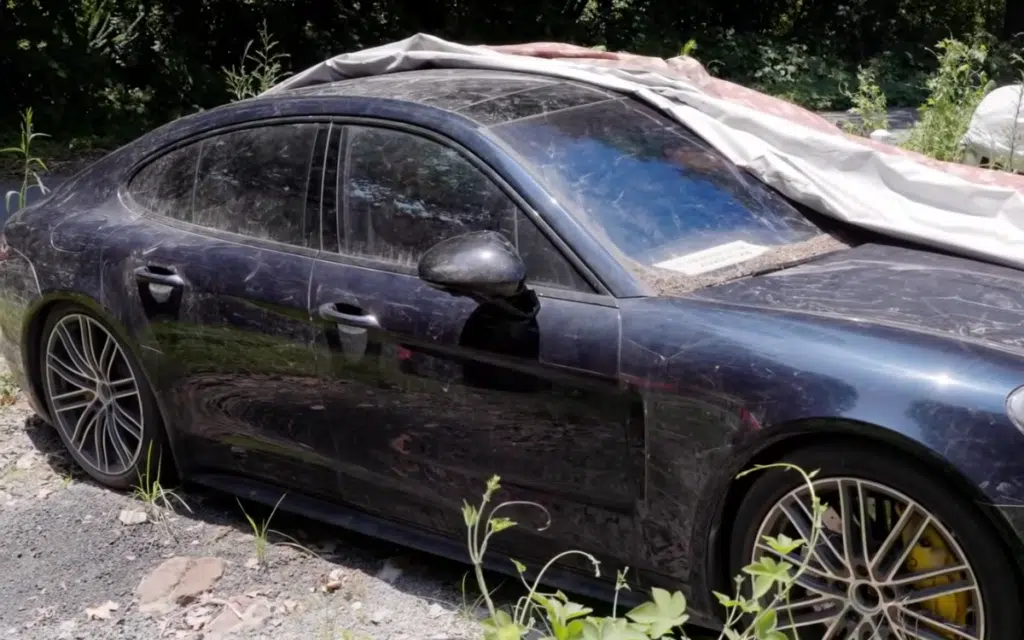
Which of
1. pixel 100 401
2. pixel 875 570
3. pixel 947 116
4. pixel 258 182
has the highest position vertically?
pixel 947 116

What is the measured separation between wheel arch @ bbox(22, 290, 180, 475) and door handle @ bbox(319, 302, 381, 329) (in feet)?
3.02

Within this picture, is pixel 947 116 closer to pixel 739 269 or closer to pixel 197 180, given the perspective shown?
pixel 739 269

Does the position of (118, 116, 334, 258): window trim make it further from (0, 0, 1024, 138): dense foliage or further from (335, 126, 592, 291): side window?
(0, 0, 1024, 138): dense foliage

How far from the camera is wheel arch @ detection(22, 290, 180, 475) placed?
4277 mm

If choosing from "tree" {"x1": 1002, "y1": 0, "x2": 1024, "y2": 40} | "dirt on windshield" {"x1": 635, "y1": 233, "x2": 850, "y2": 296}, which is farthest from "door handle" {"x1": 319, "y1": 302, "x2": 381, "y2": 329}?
"tree" {"x1": 1002, "y1": 0, "x2": 1024, "y2": 40}

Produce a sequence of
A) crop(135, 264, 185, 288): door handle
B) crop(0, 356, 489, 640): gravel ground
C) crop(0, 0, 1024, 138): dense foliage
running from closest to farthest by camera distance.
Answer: crop(0, 356, 489, 640): gravel ground, crop(135, 264, 185, 288): door handle, crop(0, 0, 1024, 138): dense foliage

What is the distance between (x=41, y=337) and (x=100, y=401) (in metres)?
0.37

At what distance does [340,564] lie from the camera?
398 centimetres

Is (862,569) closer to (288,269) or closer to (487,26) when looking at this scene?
(288,269)

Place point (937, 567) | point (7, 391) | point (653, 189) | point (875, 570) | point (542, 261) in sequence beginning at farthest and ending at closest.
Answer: point (7, 391)
point (653, 189)
point (542, 261)
point (875, 570)
point (937, 567)

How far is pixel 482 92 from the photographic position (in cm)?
396

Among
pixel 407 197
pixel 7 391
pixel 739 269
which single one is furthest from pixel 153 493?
pixel 739 269

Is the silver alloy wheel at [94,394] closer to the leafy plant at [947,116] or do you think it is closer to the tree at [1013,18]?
the leafy plant at [947,116]

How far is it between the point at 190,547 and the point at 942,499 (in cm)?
257
